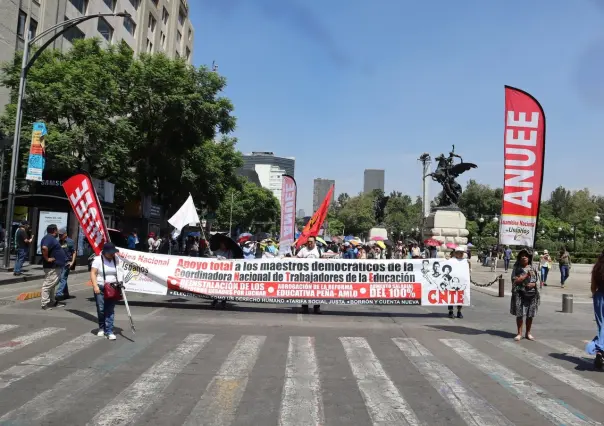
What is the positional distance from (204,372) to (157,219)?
34331mm

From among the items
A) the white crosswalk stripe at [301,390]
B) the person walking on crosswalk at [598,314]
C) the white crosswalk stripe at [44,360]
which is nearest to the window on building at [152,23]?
the white crosswalk stripe at [44,360]

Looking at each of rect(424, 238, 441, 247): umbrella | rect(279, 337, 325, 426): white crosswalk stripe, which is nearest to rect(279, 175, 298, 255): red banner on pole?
rect(424, 238, 441, 247): umbrella

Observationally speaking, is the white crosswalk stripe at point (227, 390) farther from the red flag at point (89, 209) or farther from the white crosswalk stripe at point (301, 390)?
the red flag at point (89, 209)

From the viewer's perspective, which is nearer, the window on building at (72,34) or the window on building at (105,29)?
the window on building at (72,34)

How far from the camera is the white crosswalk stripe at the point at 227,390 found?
4.92 meters

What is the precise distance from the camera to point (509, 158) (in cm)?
1090

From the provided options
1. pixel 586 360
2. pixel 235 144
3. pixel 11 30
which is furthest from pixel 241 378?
pixel 235 144

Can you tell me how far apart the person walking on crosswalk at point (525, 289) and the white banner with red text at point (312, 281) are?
2963 mm

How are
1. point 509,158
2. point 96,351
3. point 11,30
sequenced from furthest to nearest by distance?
point 11,30 → point 509,158 → point 96,351

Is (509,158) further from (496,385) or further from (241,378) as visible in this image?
(241,378)

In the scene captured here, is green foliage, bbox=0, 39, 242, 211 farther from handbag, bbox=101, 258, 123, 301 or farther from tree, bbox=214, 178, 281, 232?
tree, bbox=214, 178, 281, 232

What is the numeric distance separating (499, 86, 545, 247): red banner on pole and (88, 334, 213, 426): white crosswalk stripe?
6.59 meters

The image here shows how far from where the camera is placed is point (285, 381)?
630 centimetres

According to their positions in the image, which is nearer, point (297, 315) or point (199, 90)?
point (297, 315)
